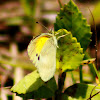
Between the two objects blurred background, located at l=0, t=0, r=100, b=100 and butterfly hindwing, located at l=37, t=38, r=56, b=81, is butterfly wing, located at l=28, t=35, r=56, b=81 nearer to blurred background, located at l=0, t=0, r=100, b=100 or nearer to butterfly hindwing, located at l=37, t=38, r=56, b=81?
butterfly hindwing, located at l=37, t=38, r=56, b=81

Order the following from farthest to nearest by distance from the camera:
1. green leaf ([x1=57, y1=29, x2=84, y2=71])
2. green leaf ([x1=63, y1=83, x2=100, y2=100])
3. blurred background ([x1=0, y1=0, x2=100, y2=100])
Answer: blurred background ([x1=0, y1=0, x2=100, y2=100]) < green leaf ([x1=63, y1=83, x2=100, y2=100]) < green leaf ([x1=57, y1=29, x2=84, y2=71])

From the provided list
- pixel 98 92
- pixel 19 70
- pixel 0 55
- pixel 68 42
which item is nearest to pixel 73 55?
pixel 68 42

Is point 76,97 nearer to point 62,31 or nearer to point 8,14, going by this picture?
point 62,31

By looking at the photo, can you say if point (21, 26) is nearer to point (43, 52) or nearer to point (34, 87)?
point (43, 52)

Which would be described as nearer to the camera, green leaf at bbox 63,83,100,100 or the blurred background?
green leaf at bbox 63,83,100,100

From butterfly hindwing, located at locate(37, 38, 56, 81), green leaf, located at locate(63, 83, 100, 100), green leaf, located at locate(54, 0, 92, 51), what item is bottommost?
green leaf, located at locate(63, 83, 100, 100)

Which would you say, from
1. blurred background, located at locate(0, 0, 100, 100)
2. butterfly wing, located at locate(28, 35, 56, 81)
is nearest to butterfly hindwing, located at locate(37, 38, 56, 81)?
butterfly wing, located at locate(28, 35, 56, 81)

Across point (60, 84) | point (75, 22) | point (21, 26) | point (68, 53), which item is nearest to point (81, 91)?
point (60, 84)

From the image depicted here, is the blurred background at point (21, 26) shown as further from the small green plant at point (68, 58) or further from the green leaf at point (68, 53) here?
the green leaf at point (68, 53)
